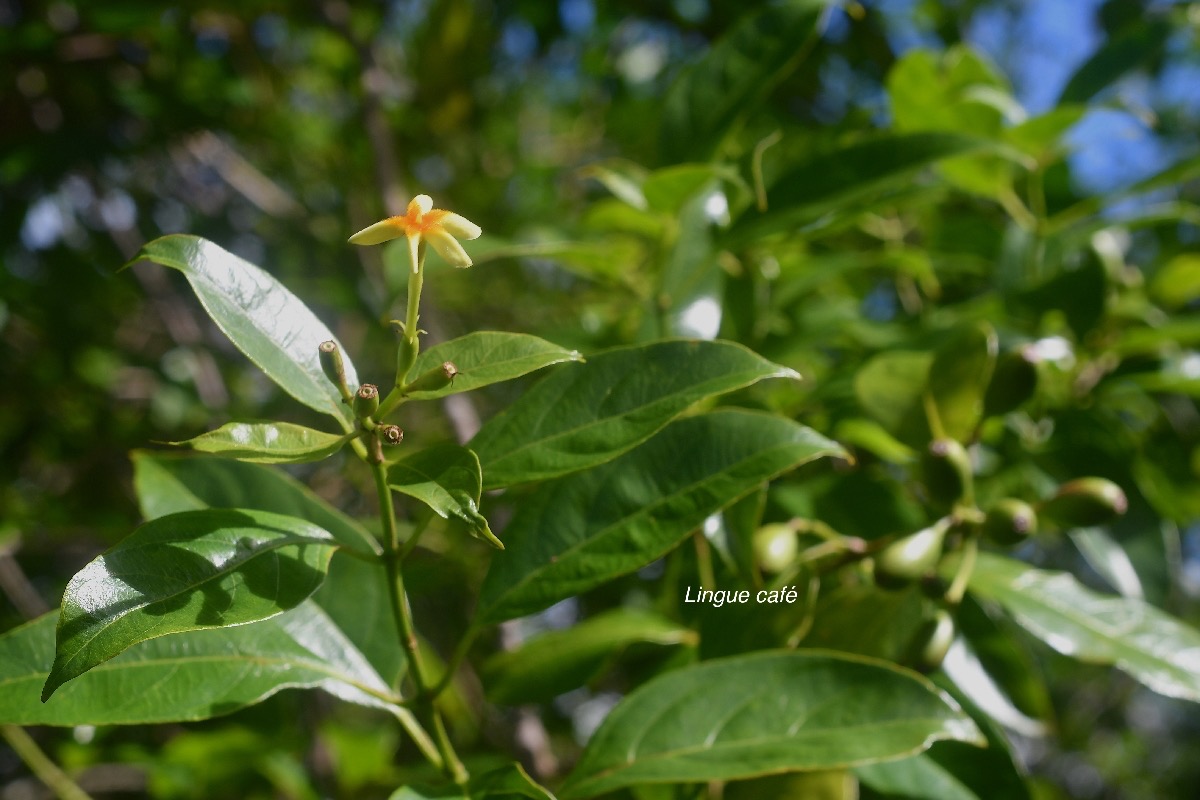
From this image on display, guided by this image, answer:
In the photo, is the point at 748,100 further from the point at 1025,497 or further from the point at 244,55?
the point at 244,55

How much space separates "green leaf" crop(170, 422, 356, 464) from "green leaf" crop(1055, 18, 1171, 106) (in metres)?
1.08

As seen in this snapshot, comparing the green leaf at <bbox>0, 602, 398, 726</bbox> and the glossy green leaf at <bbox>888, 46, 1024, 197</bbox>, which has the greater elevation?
the glossy green leaf at <bbox>888, 46, 1024, 197</bbox>

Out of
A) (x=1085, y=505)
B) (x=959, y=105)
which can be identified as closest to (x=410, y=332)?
(x=1085, y=505)

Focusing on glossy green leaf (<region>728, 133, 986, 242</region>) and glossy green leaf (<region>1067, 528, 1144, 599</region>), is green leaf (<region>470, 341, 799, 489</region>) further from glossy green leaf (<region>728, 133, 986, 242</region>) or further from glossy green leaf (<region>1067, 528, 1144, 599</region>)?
glossy green leaf (<region>1067, 528, 1144, 599</region>)

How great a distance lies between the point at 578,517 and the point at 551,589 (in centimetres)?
5

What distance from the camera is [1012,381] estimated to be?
75 cm

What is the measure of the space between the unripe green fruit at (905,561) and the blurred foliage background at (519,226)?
186 millimetres

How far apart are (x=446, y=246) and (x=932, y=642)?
444mm

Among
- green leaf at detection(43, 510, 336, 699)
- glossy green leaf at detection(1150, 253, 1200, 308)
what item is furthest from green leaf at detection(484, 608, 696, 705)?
glossy green leaf at detection(1150, 253, 1200, 308)

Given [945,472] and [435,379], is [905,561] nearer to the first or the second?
[945,472]

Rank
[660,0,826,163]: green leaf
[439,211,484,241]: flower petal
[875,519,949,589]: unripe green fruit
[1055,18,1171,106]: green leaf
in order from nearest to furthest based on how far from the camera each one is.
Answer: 1. [439,211,484,241]: flower petal
2. [875,519,949,589]: unripe green fruit
3. [660,0,826,163]: green leaf
4. [1055,18,1171,106]: green leaf

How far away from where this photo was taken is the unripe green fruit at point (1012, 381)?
74 centimetres

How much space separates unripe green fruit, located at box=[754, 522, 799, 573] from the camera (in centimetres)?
70

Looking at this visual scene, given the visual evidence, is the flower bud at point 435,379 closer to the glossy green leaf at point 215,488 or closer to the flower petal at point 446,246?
the flower petal at point 446,246
